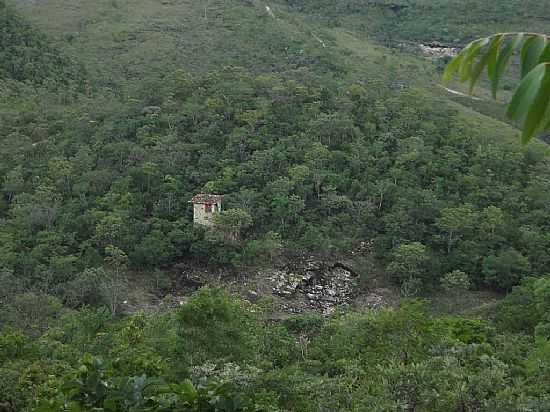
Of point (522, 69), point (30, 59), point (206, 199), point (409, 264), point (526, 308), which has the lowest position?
point (409, 264)

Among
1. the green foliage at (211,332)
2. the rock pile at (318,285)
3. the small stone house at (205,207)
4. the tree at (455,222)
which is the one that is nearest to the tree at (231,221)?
the small stone house at (205,207)

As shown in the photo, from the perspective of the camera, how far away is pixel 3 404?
8.05 metres

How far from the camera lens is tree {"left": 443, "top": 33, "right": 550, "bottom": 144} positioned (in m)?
1.32

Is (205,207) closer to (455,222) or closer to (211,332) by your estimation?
(455,222)

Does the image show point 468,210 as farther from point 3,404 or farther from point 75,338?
point 3,404

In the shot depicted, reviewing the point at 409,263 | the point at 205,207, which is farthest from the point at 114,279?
the point at 409,263

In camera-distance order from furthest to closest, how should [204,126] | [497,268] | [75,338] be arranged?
[204,126], [497,268], [75,338]

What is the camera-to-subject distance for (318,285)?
19.4 meters

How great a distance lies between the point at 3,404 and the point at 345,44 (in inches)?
1668

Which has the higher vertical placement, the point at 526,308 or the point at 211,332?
the point at 211,332

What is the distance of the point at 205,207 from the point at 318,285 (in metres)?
4.58

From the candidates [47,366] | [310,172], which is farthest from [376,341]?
[310,172]

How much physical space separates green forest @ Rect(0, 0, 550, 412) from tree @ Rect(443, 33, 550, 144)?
209cm

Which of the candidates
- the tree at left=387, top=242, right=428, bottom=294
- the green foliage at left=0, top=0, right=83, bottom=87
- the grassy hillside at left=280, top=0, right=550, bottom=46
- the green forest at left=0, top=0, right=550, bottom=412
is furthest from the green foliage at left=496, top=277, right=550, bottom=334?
the grassy hillside at left=280, top=0, right=550, bottom=46
